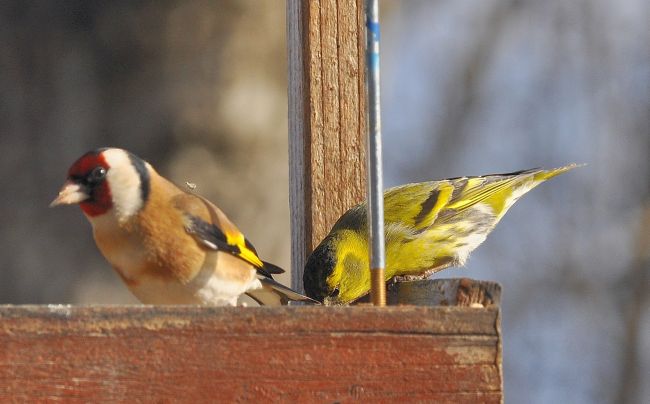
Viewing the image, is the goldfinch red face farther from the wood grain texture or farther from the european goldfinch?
the wood grain texture

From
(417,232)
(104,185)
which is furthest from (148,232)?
(417,232)

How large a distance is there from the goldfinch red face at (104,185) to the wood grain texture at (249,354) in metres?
0.71

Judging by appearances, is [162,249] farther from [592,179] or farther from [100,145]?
[592,179]

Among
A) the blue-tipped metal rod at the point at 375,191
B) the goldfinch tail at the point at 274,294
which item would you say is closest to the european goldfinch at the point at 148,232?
the goldfinch tail at the point at 274,294

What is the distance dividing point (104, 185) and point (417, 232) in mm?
2241

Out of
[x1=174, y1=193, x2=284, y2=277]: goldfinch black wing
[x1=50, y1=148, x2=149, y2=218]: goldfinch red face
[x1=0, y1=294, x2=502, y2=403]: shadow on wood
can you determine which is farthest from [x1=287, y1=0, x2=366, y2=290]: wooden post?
[x1=0, y1=294, x2=502, y2=403]: shadow on wood

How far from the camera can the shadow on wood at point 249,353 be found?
201 centimetres

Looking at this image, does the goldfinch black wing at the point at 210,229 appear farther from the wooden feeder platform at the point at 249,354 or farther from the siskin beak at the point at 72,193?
the wooden feeder platform at the point at 249,354

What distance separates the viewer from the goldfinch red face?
106 inches

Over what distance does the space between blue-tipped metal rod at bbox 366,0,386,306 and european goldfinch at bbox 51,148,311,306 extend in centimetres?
51

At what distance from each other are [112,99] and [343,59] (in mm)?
1910

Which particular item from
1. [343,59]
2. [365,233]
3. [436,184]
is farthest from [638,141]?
[343,59]

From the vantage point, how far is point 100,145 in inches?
193

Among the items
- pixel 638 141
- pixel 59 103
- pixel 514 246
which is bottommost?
pixel 514 246
